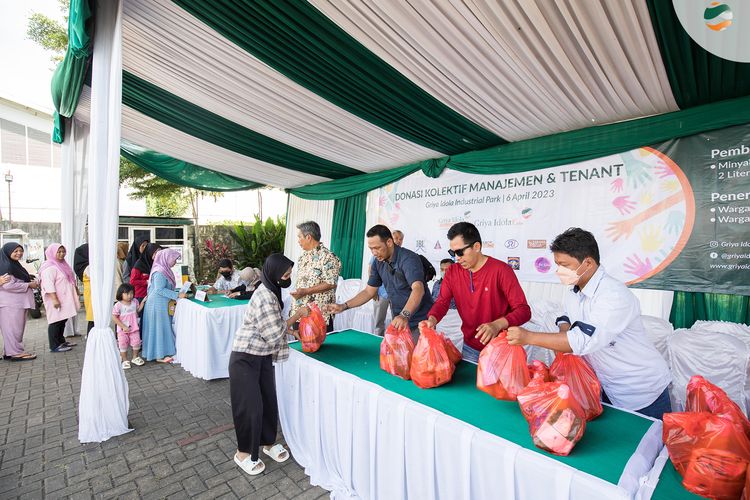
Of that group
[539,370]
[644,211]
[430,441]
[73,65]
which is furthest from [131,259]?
[644,211]

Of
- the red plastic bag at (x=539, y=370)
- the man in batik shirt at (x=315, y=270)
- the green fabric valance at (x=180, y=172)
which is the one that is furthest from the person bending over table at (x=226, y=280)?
the red plastic bag at (x=539, y=370)

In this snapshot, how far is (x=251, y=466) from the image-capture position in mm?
2418

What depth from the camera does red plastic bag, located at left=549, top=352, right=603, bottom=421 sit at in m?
1.52

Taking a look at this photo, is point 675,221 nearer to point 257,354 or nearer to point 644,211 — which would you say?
point 644,211

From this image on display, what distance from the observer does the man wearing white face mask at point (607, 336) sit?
5.09 feet

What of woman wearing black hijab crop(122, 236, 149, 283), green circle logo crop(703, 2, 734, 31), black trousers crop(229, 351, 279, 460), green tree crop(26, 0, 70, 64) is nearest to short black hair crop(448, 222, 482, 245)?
black trousers crop(229, 351, 279, 460)

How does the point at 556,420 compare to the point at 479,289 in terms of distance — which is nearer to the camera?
the point at 556,420

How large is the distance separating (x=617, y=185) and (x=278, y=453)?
4064 mm

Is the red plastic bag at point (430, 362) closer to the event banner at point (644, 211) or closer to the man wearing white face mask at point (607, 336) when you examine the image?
the man wearing white face mask at point (607, 336)

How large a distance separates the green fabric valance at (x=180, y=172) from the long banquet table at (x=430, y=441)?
540 centimetres

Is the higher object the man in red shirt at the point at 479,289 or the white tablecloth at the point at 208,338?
the man in red shirt at the point at 479,289

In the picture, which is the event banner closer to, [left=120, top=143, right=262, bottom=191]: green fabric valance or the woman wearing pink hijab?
[left=120, top=143, right=262, bottom=191]: green fabric valance

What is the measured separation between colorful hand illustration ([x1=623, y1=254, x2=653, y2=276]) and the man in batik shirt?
297 centimetres

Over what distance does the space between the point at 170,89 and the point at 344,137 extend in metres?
2.02
